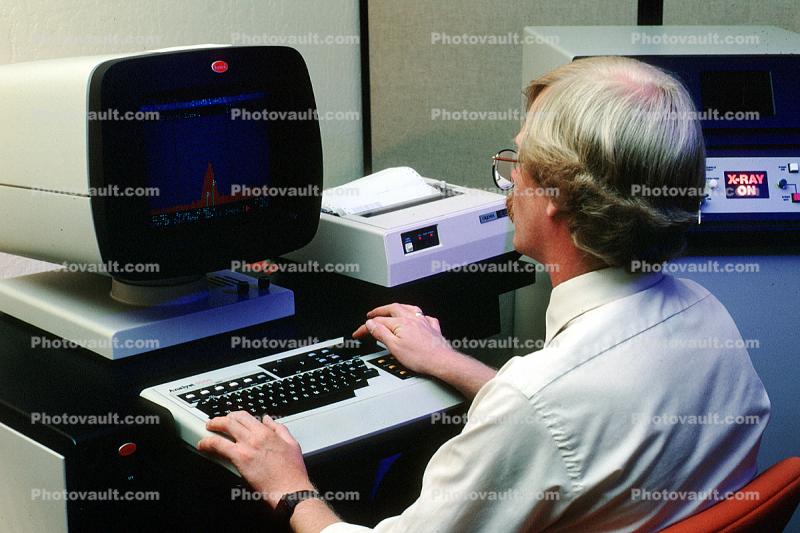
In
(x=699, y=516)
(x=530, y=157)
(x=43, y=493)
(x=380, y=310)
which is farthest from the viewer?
(x=380, y=310)

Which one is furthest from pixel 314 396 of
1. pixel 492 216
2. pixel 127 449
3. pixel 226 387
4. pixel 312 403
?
pixel 492 216

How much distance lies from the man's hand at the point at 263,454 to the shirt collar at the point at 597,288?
354 mm

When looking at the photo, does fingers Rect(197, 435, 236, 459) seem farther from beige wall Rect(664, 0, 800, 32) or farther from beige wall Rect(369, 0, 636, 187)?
beige wall Rect(664, 0, 800, 32)

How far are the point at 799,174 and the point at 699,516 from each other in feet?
2.99

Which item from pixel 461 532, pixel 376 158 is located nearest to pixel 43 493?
pixel 461 532

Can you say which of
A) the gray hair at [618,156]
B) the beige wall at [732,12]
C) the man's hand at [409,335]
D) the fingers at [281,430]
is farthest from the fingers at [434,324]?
the beige wall at [732,12]

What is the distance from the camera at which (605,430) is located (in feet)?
2.75

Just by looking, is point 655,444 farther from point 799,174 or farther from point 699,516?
point 799,174

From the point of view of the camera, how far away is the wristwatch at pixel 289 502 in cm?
103

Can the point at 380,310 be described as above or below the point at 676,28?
below

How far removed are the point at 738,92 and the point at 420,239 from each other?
1.99 ft

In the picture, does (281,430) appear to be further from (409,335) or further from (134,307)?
(134,307)

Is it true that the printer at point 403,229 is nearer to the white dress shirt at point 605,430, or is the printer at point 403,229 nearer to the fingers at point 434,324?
the fingers at point 434,324

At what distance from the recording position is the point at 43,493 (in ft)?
3.67
